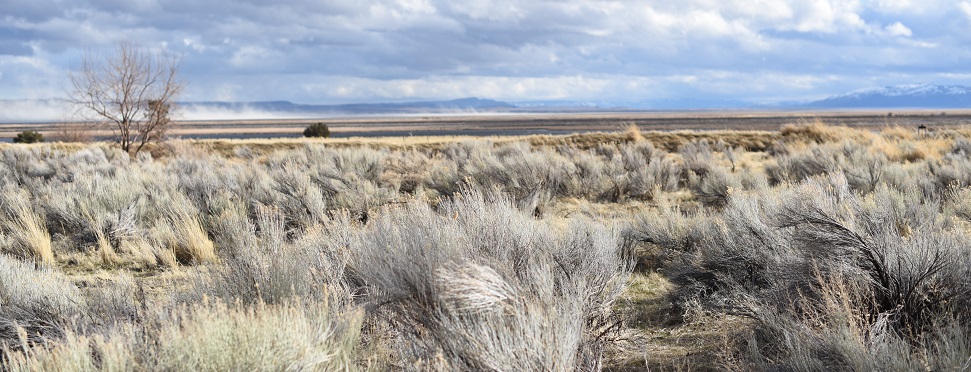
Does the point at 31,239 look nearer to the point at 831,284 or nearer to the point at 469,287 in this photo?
the point at 469,287

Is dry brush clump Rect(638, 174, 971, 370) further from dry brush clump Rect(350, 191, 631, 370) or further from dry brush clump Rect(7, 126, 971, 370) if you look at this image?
dry brush clump Rect(350, 191, 631, 370)

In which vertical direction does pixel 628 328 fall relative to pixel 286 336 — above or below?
below

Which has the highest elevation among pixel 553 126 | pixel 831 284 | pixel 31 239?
pixel 831 284

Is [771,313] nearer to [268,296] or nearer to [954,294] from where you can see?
[954,294]

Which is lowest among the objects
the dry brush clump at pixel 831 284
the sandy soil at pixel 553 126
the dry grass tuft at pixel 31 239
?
the sandy soil at pixel 553 126

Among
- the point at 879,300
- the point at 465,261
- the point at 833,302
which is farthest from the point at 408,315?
the point at 879,300

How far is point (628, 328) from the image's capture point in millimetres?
5070

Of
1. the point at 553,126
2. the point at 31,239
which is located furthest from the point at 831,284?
→ the point at 553,126

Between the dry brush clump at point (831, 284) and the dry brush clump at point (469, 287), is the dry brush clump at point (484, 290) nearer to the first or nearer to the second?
the dry brush clump at point (469, 287)

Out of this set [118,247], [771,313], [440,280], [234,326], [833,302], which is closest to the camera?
[234,326]

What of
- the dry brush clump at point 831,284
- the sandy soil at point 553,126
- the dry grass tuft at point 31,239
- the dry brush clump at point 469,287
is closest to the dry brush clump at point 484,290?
the dry brush clump at point 469,287

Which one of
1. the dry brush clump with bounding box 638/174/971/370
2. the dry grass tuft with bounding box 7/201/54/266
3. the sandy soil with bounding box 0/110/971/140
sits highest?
the dry brush clump with bounding box 638/174/971/370

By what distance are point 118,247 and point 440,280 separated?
6.55 meters

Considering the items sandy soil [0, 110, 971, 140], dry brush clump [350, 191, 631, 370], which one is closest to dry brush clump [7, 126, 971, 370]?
dry brush clump [350, 191, 631, 370]
